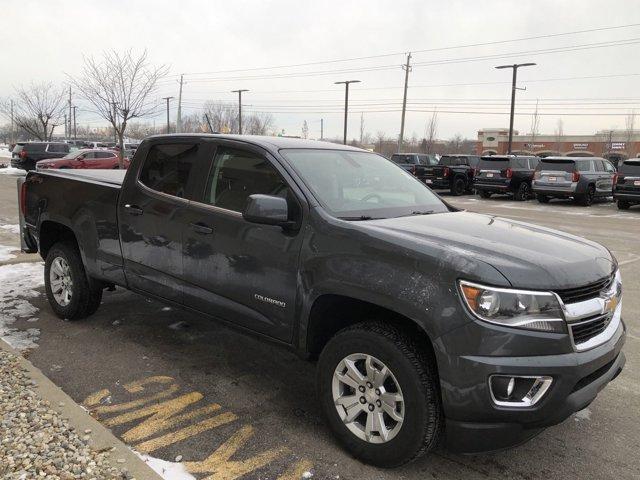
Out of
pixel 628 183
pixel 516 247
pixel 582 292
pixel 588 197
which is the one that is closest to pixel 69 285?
pixel 516 247

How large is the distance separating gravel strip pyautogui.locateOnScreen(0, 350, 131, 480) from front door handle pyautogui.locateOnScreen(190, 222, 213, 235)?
1421 mm

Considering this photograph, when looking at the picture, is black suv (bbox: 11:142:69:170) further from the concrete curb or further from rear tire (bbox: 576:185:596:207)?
the concrete curb

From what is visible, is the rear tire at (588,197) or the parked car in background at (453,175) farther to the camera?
the parked car in background at (453,175)

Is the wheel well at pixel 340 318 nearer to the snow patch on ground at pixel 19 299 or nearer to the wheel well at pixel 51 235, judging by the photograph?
the snow patch on ground at pixel 19 299

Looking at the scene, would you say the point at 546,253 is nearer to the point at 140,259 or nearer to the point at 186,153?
the point at 186,153

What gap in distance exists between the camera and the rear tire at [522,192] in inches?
867

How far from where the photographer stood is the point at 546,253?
2844 mm

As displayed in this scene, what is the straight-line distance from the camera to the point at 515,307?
252 centimetres

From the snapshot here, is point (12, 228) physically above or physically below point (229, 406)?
above

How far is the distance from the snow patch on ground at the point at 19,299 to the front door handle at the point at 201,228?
195cm

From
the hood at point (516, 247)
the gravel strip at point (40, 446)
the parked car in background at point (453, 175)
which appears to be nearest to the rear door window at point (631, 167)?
the parked car in background at point (453, 175)

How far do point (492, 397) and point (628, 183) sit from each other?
18411mm

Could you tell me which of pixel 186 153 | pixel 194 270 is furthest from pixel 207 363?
pixel 186 153

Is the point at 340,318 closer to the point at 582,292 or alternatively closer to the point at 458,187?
the point at 582,292
